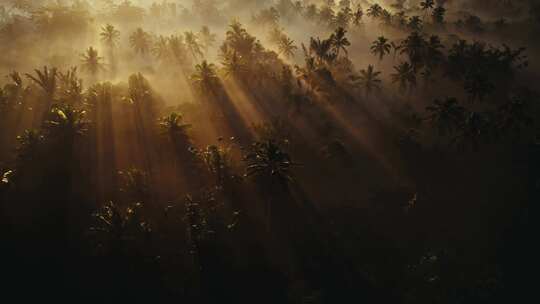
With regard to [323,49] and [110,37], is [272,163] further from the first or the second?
[110,37]

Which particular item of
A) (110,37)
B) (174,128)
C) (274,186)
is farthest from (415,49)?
(110,37)

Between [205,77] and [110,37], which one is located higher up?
[110,37]

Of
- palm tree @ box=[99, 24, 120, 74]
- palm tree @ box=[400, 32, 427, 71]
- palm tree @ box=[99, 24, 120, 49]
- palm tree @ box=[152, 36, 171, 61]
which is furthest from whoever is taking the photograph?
palm tree @ box=[99, 24, 120, 74]

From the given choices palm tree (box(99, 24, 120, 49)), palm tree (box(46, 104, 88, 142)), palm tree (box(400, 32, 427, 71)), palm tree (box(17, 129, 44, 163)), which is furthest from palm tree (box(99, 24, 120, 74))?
palm tree (box(400, 32, 427, 71))

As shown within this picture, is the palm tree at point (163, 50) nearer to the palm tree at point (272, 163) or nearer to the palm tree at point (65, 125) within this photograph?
the palm tree at point (65, 125)

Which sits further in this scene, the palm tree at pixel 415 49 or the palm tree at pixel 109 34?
the palm tree at pixel 109 34

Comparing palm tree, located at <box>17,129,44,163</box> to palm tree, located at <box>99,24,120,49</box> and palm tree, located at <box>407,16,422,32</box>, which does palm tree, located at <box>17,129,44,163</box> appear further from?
palm tree, located at <box>407,16,422,32</box>

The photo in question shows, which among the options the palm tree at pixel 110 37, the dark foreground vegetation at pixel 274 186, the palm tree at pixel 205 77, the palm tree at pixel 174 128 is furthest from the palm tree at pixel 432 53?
the palm tree at pixel 110 37

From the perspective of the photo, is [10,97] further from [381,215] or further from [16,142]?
[381,215]
